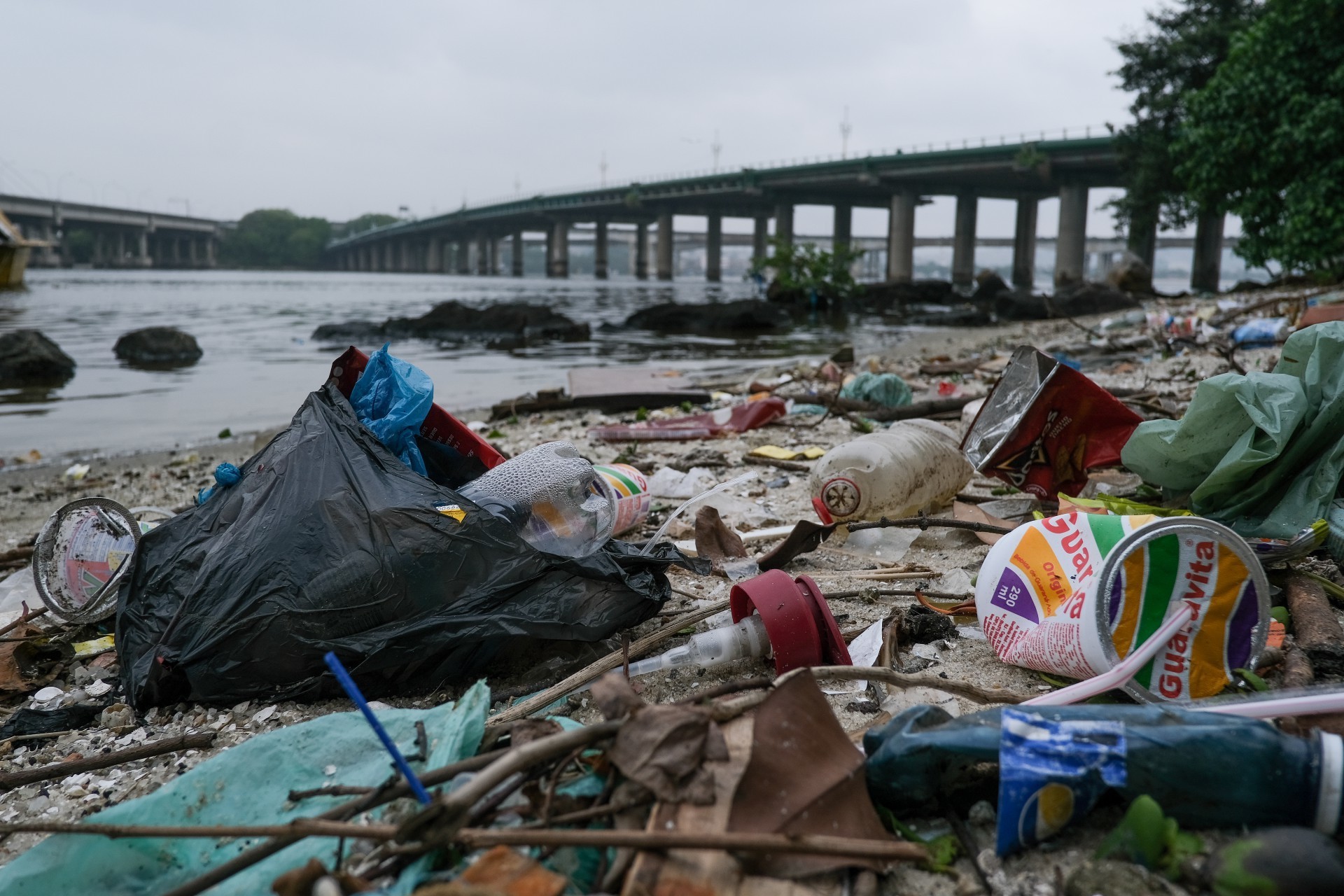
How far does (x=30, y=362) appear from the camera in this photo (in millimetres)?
11094

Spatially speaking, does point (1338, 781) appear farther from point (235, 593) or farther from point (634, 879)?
point (235, 593)

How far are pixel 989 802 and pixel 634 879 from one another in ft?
1.95

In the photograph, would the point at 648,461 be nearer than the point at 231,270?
Yes

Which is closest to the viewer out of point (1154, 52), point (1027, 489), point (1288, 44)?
point (1027, 489)

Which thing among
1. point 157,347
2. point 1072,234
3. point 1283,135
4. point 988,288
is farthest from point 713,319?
point 1072,234

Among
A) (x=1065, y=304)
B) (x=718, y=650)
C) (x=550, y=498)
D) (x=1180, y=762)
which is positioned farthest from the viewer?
(x=1065, y=304)

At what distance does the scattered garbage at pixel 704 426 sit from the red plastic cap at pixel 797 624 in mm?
3146

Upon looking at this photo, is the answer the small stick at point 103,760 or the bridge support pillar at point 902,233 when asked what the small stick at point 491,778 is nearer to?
the small stick at point 103,760

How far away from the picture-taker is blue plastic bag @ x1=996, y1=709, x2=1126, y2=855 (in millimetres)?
1226

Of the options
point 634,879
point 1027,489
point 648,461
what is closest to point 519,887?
point 634,879

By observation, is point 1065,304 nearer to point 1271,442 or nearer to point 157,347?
point 157,347

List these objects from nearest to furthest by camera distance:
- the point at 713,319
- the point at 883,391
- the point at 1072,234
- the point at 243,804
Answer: the point at 243,804 → the point at 883,391 → the point at 713,319 → the point at 1072,234

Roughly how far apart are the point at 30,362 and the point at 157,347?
2660mm

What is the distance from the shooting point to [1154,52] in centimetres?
2567
